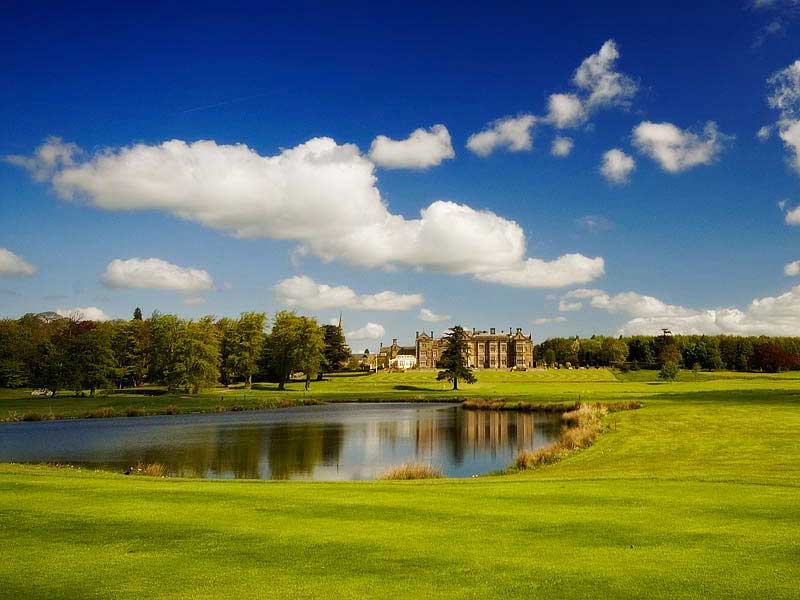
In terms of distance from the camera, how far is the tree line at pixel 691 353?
16638cm

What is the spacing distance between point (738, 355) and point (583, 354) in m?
40.6

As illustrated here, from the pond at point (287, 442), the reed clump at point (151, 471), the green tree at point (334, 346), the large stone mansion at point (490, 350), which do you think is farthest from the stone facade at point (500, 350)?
the reed clump at point (151, 471)

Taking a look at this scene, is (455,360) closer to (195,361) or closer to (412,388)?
(412,388)

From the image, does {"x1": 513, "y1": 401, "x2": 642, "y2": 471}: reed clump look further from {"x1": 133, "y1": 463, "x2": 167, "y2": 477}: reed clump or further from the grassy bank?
{"x1": 133, "y1": 463, "x2": 167, "y2": 477}: reed clump

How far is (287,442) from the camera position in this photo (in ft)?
143

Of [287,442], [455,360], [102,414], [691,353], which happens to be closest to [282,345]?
[455,360]

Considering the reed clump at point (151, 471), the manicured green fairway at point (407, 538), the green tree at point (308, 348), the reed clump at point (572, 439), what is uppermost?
the green tree at point (308, 348)

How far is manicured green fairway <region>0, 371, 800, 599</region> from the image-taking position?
28.7 feet

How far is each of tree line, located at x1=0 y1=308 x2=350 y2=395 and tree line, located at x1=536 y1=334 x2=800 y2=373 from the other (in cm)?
9013

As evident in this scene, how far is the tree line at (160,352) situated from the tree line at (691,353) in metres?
90.1

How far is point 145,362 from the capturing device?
11200cm

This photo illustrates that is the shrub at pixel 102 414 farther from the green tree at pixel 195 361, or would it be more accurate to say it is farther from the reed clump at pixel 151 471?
the reed clump at pixel 151 471

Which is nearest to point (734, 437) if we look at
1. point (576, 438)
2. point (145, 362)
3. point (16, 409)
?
point (576, 438)

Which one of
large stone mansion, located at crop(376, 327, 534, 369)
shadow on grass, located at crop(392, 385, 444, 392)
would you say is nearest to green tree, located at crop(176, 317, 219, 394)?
shadow on grass, located at crop(392, 385, 444, 392)
